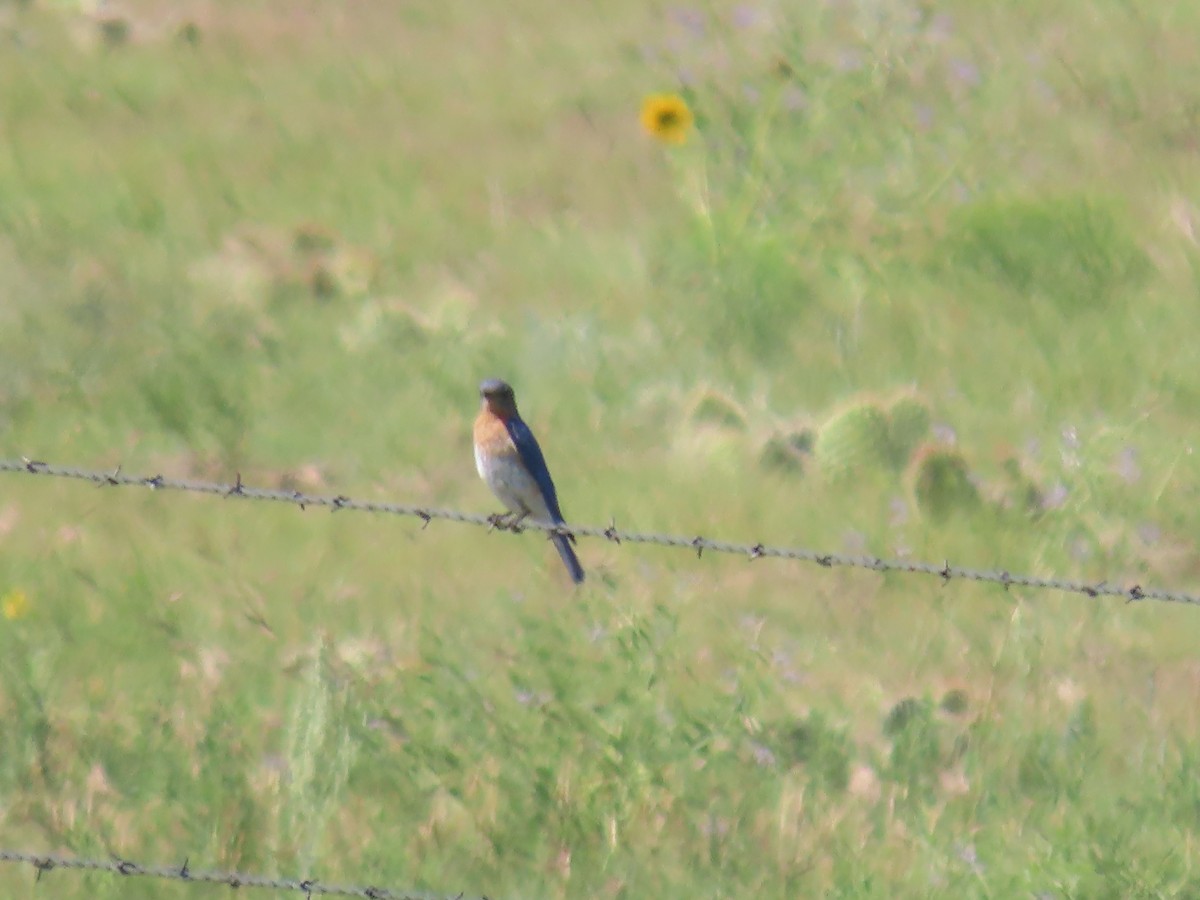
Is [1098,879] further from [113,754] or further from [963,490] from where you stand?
[963,490]

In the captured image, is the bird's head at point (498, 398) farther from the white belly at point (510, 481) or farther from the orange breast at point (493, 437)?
the white belly at point (510, 481)

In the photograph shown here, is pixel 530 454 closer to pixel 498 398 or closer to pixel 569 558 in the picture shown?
pixel 498 398

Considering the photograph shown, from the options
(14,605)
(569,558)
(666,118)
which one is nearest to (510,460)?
(569,558)

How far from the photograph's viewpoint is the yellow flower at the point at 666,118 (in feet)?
32.9

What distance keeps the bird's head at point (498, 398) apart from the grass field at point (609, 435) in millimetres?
687

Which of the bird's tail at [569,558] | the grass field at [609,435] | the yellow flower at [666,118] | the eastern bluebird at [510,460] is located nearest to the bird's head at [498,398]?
A: the eastern bluebird at [510,460]

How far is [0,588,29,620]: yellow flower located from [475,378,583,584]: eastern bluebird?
5.44 feet

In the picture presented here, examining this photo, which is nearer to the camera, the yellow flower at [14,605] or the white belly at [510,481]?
the yellow flower at [14,605]

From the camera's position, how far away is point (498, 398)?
24.0 ft

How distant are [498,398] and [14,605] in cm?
184

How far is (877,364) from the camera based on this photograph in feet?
32.8

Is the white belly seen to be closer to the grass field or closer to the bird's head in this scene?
the bird's head

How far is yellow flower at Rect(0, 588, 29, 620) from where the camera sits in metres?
6.74

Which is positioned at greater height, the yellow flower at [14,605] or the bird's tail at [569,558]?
the bird's tail at [569,558]
